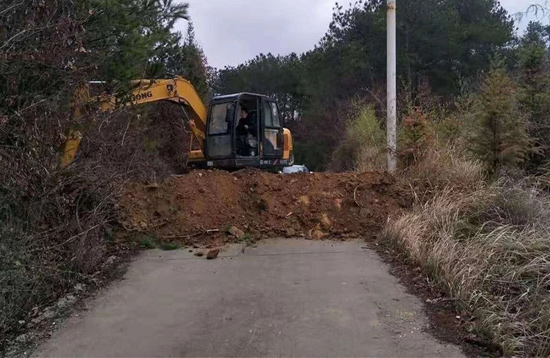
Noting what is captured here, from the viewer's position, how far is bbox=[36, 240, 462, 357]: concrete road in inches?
199

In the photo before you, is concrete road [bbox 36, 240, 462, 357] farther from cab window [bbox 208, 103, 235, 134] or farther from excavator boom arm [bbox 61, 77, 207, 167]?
cab window [bbox 208, 103, 235, 134]

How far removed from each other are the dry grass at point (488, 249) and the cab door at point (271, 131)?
21.6ft

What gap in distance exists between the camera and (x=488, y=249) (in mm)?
6637

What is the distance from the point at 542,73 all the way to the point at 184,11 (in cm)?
674

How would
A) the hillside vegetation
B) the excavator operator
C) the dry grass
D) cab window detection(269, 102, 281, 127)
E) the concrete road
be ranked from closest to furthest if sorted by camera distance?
Answer: the concrete road, the dry grass, the hillside vegetation, the excavator operator, cab window detection(269, 102, 281, 127)

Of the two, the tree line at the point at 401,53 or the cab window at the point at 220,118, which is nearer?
the cab window at the point at 220,118

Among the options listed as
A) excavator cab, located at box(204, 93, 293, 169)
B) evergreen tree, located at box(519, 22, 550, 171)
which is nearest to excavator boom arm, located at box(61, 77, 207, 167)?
excavator cab, located at box(204, 93, 293, 169)

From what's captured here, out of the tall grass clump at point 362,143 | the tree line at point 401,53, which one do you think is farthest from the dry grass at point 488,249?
the tree line at point 401,53

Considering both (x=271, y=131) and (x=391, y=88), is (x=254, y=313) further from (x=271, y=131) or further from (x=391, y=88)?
(x=271, y=131)

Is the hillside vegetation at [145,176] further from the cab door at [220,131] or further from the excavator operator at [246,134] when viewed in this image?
the excavator operator at [246,134]

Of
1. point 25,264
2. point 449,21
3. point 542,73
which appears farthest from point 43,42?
point 449,21

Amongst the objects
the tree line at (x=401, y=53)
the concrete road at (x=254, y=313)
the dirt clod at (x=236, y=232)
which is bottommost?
the concrete road at (x=254, y=313)

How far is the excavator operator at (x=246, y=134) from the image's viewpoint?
617 inches

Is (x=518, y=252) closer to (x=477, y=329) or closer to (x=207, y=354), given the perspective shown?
(x=477, y=329)
